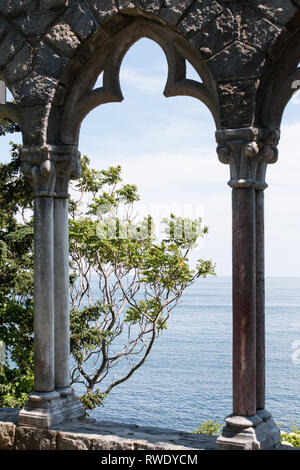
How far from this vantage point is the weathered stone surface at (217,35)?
424 centimetres

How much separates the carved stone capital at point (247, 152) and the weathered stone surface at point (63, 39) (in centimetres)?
132

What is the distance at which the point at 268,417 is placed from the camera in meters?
4.29

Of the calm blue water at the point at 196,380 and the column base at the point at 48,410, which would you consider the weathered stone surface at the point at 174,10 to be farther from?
the calm blue water at the point at 196,380

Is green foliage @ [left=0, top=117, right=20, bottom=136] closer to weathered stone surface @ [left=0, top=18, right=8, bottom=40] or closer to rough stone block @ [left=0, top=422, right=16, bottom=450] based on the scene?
weathered stone surface @ [left=0, top=18, right=8, bottom=40]

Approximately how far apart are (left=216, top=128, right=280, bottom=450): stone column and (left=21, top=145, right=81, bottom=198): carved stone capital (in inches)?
48.3

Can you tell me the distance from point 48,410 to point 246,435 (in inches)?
57.8

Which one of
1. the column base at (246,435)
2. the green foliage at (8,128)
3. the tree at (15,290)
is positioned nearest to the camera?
the column base at (246,435)

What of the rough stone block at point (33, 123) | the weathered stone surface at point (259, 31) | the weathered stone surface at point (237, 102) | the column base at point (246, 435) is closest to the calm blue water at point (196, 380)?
the column base at point (246, 435)

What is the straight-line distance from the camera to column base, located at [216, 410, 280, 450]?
4.03 m

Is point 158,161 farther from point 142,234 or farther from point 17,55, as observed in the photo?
point 17,55

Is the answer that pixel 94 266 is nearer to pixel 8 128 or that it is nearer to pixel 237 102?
pixel 8 128

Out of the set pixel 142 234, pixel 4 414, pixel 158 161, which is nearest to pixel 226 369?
pixel 158 161

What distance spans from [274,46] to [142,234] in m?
8.21

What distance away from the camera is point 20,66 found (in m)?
4.99
